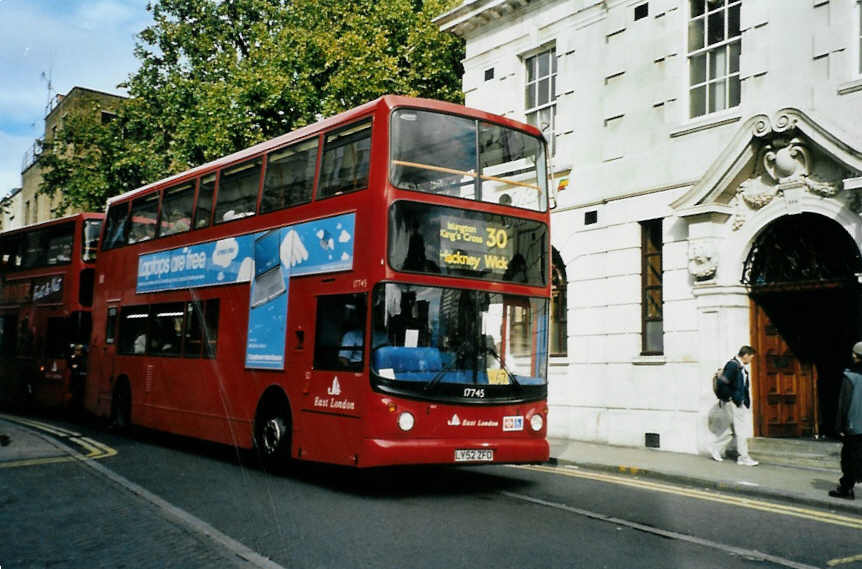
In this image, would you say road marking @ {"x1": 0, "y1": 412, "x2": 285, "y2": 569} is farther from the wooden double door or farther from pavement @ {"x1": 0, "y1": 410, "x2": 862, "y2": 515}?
the wooden double door

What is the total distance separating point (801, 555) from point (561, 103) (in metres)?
12.4

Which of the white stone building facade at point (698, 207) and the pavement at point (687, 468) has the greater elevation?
the white stone building facade at point (698, 207)

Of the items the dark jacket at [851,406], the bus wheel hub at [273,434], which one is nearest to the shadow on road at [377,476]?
the bus wheel hub at [273,434]

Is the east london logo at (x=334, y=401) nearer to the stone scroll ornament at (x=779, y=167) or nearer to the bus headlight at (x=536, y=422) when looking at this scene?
the bus headlight at (x=536, y=422)

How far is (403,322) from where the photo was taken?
8.98 m

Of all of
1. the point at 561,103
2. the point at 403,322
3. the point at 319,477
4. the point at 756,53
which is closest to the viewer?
the point at 403,322

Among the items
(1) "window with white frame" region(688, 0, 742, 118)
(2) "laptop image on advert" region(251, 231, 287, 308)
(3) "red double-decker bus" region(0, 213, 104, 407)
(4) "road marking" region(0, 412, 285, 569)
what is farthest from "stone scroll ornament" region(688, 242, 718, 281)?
(3) "red double-decker bus" region(0, 213, 104, 407)

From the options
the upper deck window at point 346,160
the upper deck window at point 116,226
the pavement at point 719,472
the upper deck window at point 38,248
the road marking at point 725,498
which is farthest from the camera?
the upper deck window at point 38,248

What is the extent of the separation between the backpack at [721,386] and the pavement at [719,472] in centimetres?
100

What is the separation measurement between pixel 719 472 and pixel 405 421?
5088 millimetres

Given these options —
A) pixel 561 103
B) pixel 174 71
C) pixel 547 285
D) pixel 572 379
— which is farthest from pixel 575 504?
pixel 174 71

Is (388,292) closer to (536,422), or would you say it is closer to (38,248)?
(536,422)

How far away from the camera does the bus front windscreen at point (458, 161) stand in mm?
9297

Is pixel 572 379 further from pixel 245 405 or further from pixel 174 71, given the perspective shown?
pixel 174 71
